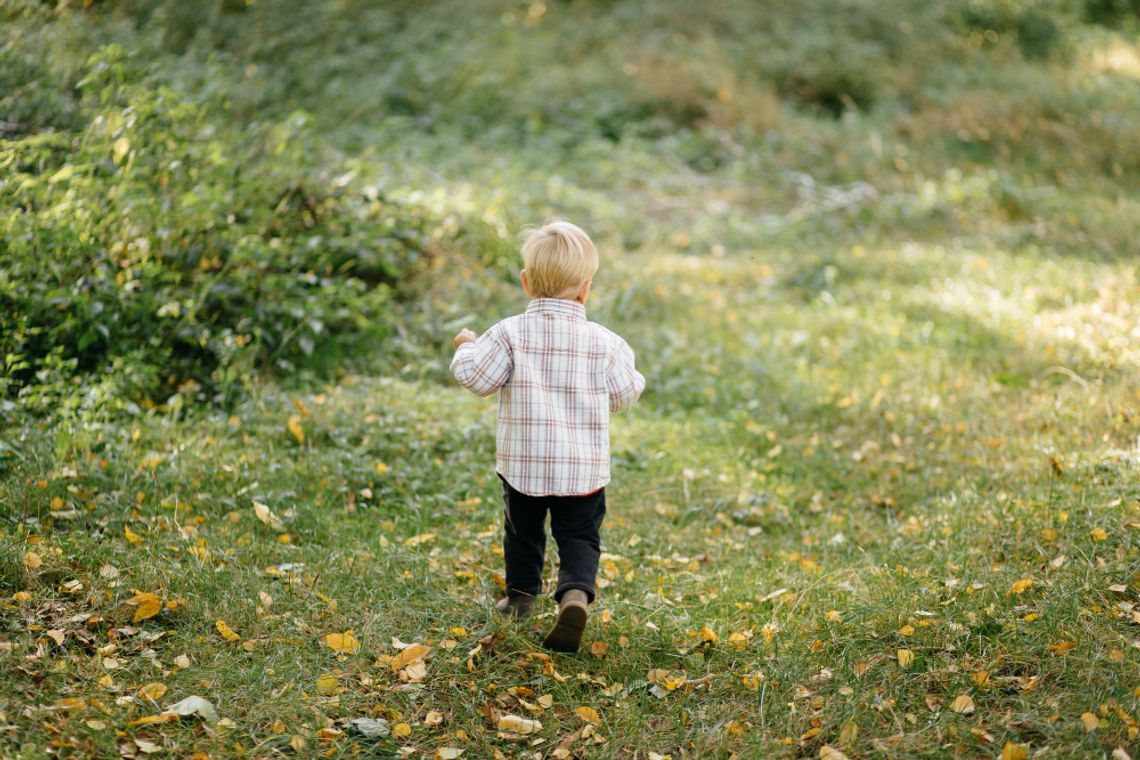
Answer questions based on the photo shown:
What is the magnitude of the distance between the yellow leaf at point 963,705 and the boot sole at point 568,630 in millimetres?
1262

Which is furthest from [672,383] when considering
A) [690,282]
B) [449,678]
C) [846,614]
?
[449,678]

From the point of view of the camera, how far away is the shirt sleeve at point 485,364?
136 inches

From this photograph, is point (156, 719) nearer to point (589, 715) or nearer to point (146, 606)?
point (146, 606)

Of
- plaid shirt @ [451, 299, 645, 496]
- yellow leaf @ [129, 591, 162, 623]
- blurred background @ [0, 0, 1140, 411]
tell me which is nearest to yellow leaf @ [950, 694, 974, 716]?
plaid shirt @ [451, 299, 645, 496]

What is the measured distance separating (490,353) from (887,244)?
23.5ft

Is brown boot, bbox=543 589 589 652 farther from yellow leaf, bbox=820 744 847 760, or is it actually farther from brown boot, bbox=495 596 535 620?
yellow leaf, bbox=820 744 847 760

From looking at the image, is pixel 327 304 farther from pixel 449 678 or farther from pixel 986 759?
pixel 986 759

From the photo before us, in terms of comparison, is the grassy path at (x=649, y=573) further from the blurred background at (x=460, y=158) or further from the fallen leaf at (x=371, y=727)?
the blurred background at (x=460, y=158)

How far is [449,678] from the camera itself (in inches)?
132

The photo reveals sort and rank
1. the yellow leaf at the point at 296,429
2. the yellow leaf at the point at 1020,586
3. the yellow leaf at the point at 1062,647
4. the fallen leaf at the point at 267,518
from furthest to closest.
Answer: the yellow leaf at the point at 296,429 < the fallen leaf at the point at 267,518 < the yellow leaf at the point at 1020,586 < the yellow leaf at the point at 1062,647

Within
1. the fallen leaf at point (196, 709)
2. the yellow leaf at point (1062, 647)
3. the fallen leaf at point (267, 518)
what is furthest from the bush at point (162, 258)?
the yellow leaf at point (1062, 647)

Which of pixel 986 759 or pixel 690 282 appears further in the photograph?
pixel 690 282

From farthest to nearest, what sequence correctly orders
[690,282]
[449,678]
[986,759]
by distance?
[690,282] → [449,678] → [986,759]

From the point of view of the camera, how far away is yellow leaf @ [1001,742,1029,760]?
278 cm
